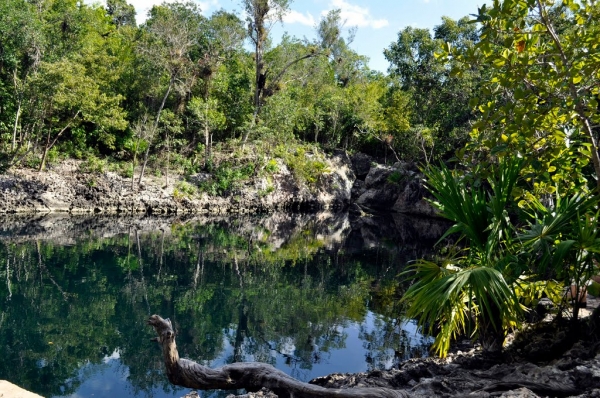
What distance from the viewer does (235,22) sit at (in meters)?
29.0

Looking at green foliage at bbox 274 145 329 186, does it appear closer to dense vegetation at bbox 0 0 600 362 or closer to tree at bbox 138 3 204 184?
dense vegetation at bbox 0 0 600 362

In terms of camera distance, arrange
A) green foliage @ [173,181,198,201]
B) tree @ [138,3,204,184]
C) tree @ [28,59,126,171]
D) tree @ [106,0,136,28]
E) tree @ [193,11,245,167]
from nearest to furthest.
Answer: tree @ [28,59,126,171], tree @ [138,3,204,184], green foliage @ [173,181,198,201], tree @ [193,11,245,167], tree @ [106,0,136,28]

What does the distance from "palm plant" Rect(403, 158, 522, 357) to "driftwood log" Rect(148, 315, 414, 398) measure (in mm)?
861

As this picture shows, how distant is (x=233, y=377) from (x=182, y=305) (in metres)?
5.66

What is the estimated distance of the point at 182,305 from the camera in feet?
32.7

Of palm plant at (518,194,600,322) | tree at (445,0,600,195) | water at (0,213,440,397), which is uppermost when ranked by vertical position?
tree at (445,0,600,195)

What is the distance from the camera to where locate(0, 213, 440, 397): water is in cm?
695

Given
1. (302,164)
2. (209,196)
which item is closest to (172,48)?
(209,196)

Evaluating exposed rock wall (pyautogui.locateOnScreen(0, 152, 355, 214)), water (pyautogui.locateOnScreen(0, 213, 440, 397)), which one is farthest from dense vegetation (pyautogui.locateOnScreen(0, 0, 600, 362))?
water (pyautogui.locateOnScreen(0, 213, 440, 397))

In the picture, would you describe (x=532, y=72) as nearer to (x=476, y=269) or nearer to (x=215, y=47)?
(x=476, y=269)

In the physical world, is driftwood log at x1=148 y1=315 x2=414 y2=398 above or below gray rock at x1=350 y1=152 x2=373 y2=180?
below

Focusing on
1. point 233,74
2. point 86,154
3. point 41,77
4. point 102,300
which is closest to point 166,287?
point 102,300

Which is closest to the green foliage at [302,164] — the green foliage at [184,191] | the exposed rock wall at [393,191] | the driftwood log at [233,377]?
the exposed rock wall at [393,191]

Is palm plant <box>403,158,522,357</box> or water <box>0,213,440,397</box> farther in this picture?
water <box>0,213,440,397</box>
